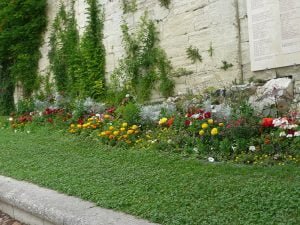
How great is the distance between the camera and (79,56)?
936 cm

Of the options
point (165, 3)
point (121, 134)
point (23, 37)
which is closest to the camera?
point (121, 134)

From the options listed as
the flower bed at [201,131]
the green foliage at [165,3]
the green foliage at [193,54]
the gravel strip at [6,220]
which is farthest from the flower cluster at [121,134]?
the green foliage at [165,3]

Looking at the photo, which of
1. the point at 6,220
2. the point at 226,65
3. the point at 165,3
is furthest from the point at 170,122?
the point at 165,3

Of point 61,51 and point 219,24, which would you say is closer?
point 219,24

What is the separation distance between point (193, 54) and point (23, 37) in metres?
5.90

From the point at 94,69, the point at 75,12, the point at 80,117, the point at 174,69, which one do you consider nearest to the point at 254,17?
the point at 174,69

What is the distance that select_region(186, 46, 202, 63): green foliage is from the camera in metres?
7.01

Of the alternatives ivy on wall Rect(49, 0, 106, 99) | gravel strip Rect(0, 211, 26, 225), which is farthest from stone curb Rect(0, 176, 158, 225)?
ivy on wall Rect(49, 0, 106, 99)

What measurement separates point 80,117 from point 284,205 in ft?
16.4

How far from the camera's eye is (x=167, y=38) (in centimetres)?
753

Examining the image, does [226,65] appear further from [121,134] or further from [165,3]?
[121,134]

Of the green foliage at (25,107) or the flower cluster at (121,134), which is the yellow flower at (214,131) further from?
the green foliage at (25,107)

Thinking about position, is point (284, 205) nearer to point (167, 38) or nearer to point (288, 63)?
point (288, 63)

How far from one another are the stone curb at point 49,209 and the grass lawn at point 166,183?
10 cm
